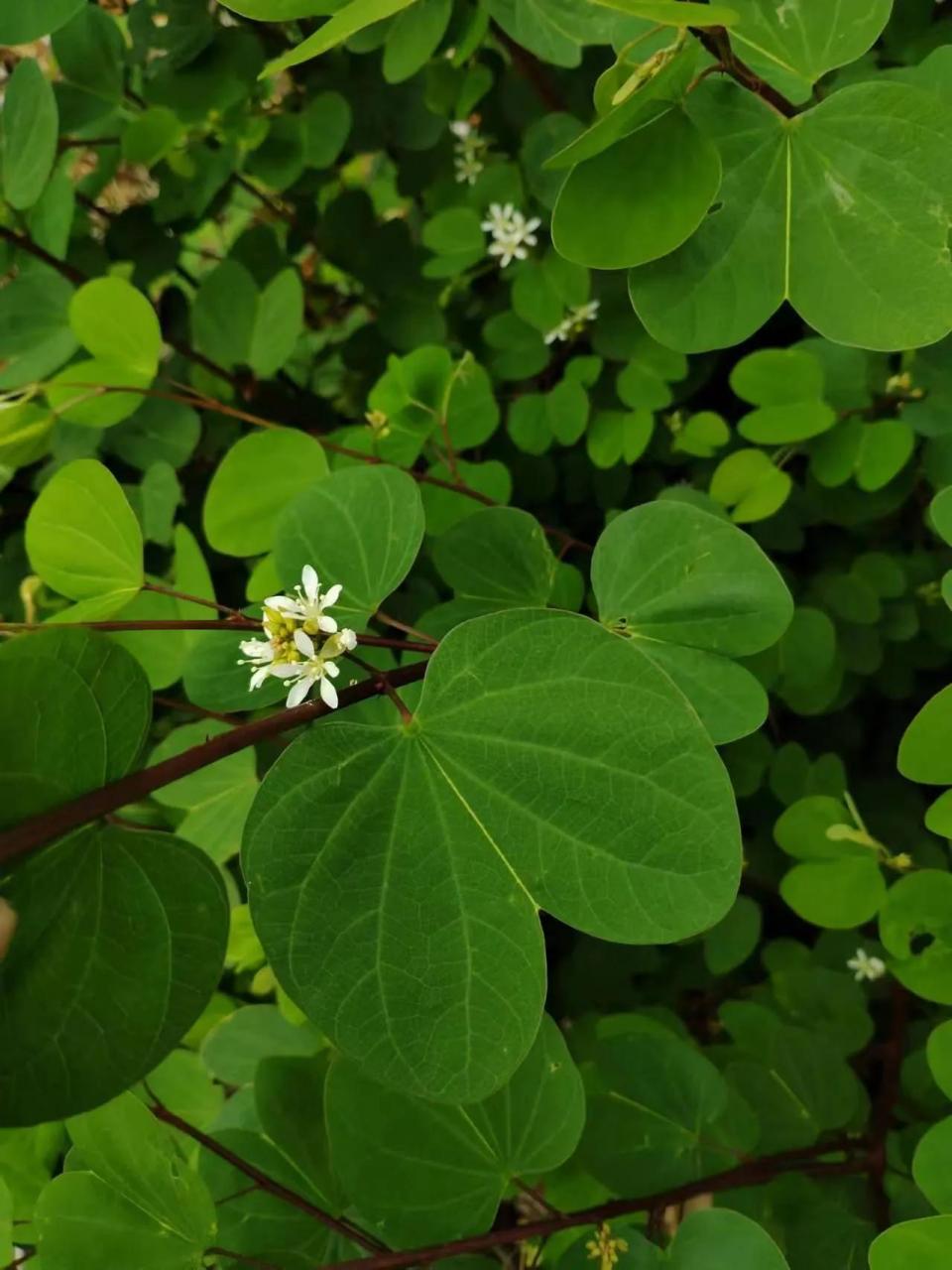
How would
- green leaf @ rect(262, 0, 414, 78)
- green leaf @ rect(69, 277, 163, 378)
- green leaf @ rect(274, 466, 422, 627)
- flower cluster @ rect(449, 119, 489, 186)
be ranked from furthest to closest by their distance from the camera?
flower cluster @ rect(449, 119, 489, 186), green leaf @ rect(69, 277, 163, 378), green leaf @ rect(274, 466, 422, 627), green leaf @ rect(262, 0, 414, 78)

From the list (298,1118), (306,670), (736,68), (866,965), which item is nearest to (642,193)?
(736,68)

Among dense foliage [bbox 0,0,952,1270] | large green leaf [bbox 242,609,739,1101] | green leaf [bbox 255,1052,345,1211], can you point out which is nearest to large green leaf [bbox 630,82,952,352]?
dense foliage [bbox 0,0,952,1270]

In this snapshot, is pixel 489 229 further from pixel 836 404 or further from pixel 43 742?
pixel 43 742

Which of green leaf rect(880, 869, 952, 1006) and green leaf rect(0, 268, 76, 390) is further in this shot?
green leaf rect(0, 268, 76, 390)

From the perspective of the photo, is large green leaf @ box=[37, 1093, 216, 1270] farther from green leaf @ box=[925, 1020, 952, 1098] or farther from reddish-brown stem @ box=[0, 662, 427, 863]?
green leaf @ box=[925, 1020, 952, 1098]

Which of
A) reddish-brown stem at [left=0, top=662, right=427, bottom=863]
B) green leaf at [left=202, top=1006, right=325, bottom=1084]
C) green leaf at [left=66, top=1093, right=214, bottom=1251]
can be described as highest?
reddish-brown stem at [left=0, top=662, right=427, bottom=863]

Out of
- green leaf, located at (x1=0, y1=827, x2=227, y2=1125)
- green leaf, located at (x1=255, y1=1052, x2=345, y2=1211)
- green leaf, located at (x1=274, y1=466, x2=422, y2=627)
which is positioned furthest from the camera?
green leaf, located at (x1=255, y1=1052, x2=345, y2=1211)
